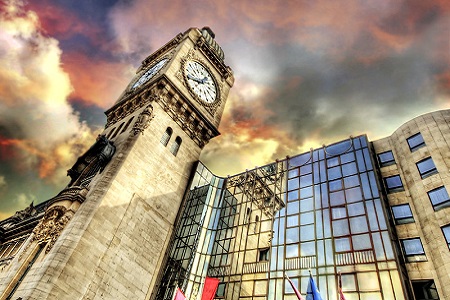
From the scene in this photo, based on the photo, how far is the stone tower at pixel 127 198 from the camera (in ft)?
70.7

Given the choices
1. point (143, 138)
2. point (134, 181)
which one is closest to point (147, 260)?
point (134, 181)

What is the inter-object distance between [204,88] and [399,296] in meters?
31.5

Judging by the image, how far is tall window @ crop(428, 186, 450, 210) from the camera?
23.1m

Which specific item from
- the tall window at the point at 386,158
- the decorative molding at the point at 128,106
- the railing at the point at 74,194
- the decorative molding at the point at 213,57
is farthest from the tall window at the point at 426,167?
the decorative molding at the point at 213,57

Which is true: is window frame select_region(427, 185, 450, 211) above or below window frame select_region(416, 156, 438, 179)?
below

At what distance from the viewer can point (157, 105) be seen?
34250mm

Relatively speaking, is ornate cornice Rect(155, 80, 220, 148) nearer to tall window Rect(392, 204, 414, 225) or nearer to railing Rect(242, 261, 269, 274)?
railing Rect(242, 261, 269, 274)

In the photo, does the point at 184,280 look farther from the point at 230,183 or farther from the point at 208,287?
the point at 230,183

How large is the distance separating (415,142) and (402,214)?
23.7 ft

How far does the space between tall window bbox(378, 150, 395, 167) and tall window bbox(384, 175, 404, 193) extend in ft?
5.24

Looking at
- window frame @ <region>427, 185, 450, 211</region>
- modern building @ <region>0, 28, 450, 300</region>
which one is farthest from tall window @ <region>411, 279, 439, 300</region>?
window frame @ <region>427, 185, 450, 211</region>

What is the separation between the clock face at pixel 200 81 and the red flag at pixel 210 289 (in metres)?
22.4

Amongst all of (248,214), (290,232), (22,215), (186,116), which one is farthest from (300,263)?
(22,215)

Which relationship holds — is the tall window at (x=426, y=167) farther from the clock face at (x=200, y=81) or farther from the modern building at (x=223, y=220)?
the clock face at (x=200, y=81)
